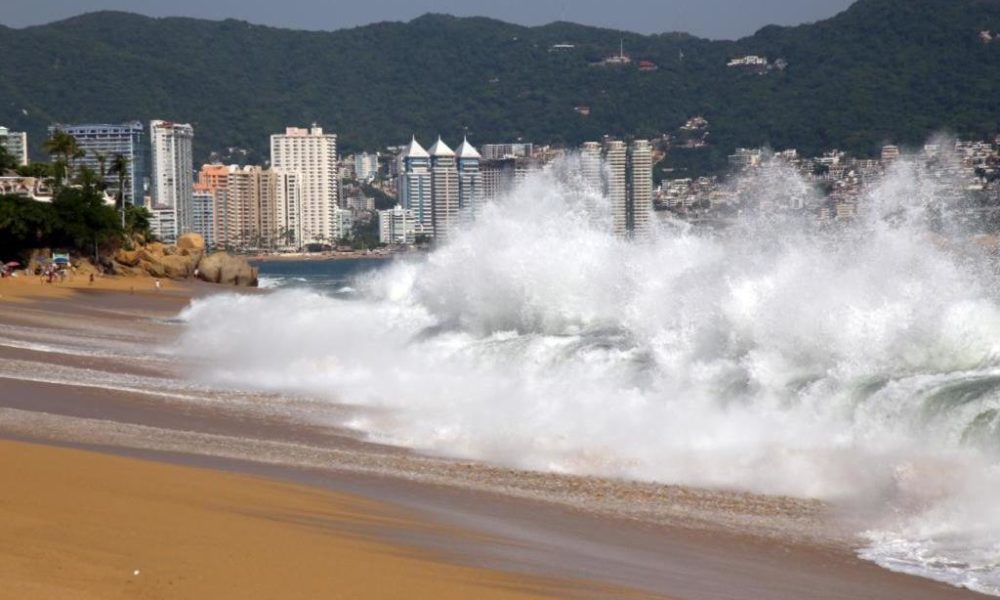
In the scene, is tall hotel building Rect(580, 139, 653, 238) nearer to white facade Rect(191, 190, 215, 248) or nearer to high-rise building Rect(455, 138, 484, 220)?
high-rise building Rect(455, 138, 484, 220)

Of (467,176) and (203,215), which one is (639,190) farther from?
(203,215)

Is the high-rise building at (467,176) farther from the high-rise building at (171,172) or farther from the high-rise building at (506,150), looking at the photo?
the high-rise building at (171,172)

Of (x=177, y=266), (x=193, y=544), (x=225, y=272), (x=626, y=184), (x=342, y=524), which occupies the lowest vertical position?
(x=342, y=524)

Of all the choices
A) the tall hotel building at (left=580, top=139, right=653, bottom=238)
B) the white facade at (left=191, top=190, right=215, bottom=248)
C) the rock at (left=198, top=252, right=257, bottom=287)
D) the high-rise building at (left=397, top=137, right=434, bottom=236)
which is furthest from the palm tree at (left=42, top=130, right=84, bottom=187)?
the white facade at (left=191, top=190, right=215, bottom=248)

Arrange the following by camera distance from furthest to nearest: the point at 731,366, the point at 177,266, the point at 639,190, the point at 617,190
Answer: the point at 639,190 < the point at 177,266 < the point at 617,190 < the point at 731,366

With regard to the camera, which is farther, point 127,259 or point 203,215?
point 203,215

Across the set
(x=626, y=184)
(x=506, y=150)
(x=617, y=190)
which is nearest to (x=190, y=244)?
(x=617, y=190)
